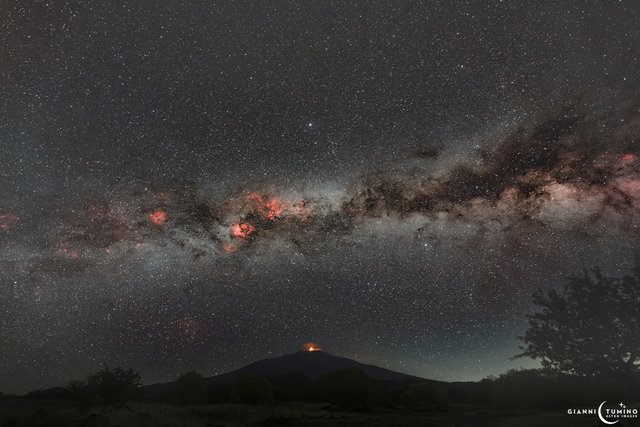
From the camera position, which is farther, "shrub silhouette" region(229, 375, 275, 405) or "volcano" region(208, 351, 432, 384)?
"volcano" region(208, 351, 432, 384)

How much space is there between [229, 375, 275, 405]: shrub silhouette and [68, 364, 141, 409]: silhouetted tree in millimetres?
7603

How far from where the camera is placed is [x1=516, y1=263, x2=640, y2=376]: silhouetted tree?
31.7 m

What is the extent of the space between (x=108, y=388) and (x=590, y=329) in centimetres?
3889

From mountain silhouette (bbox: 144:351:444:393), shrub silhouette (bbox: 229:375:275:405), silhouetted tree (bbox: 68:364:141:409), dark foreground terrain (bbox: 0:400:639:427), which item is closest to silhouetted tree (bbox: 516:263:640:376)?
dark foreground terrain (bbox: 0:400:639:427)

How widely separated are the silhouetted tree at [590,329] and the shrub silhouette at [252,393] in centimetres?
2313

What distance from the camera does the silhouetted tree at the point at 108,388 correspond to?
1113 inches

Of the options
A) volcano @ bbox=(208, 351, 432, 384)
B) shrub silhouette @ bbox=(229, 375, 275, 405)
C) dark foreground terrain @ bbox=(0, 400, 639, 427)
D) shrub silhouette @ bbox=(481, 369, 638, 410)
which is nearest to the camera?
→ dark foreground terrain @ bbox=(0, 400, 639, 427)

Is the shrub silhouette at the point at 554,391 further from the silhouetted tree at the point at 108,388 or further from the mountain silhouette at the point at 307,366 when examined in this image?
the mountain silhouette at the point at 307,366

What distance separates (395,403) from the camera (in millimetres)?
37281

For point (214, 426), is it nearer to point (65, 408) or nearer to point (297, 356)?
point (65, 408)

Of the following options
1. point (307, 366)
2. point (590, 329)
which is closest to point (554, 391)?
point (590, 329)

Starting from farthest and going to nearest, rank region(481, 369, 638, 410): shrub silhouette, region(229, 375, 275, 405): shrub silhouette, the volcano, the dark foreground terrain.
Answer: the volcano, region(229, 375, 275, 405): shrub silhouette, region(481, 369, 638, 410): shrub silhouette, the dark foreground terrain

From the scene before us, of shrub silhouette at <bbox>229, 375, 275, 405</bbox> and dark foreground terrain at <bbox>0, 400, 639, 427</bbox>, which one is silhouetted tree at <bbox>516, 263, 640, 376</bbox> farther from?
shrub silhouette at <bbox>229, 375, 275, 405</bbox>

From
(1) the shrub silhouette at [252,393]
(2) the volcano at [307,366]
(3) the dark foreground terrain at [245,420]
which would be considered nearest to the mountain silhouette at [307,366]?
(2) the volcano at [307,366]
